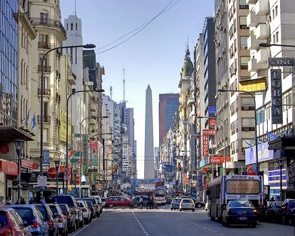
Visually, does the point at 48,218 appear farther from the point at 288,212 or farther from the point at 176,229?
the point at 288,212

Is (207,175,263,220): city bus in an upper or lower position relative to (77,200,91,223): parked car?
upper

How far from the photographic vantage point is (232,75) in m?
89.4

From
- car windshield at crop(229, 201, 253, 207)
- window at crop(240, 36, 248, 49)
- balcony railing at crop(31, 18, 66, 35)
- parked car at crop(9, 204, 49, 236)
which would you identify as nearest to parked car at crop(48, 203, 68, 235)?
parked car at crop(9, 204, 49, 236)

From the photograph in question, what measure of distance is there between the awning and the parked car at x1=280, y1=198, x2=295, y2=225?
57.7 feet

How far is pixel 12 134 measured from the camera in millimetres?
47719

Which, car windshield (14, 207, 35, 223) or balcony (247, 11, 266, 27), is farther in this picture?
balcony (247, 11, 266, 27)

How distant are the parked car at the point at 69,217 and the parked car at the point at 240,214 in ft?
29.2

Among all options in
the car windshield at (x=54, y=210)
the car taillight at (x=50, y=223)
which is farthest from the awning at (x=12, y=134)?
the car taillight at (x=50, y=223)

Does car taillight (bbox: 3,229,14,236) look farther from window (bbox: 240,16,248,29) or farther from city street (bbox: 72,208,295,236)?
window (bbox: 240,16,248,29)

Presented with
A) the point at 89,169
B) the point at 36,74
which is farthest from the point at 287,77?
the point at 89,169

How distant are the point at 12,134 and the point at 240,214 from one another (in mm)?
17199

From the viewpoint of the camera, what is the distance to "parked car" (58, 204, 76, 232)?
1337 inches

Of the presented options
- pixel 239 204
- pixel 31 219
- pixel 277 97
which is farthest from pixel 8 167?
pixel 31 219

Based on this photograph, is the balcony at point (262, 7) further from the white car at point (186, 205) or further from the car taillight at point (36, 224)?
the car taillight at point (36, 224)
